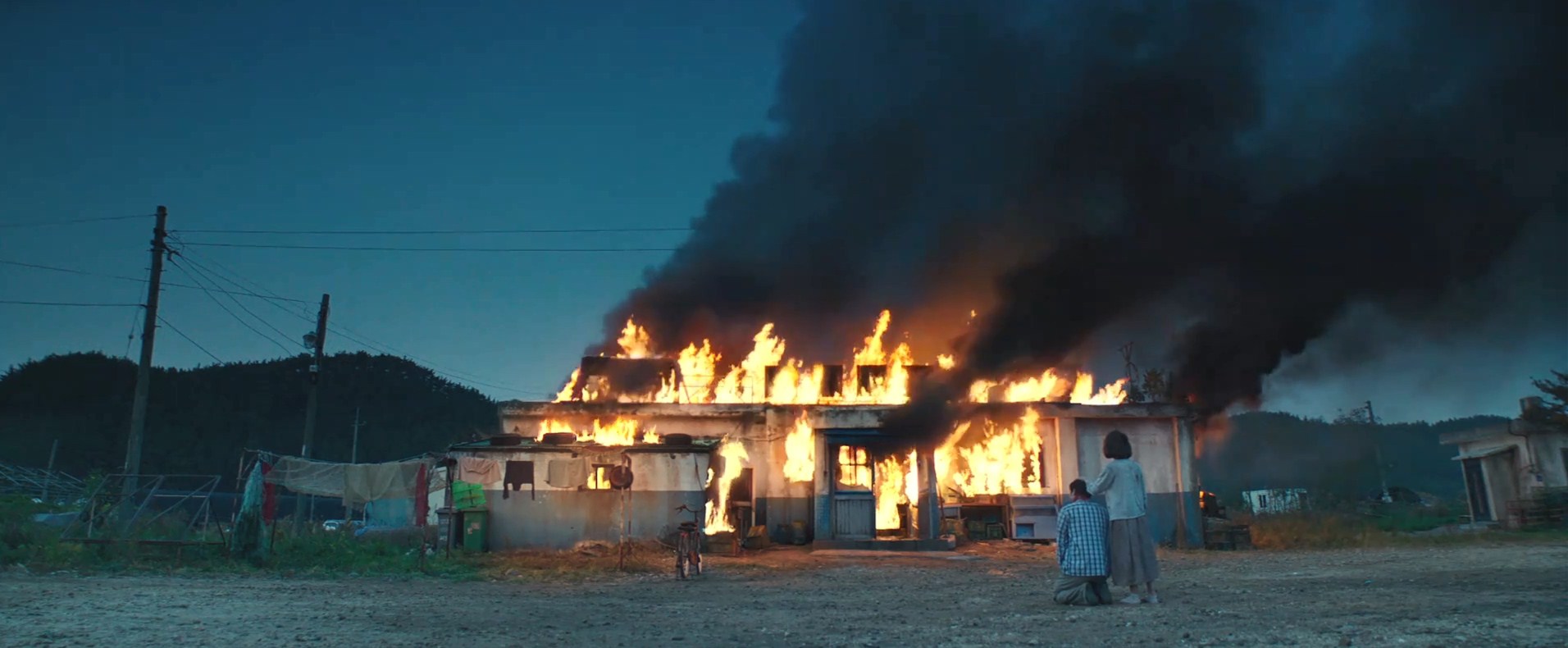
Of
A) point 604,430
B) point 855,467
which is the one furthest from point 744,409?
point 604,430

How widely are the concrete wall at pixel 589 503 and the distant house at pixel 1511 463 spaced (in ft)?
72.3

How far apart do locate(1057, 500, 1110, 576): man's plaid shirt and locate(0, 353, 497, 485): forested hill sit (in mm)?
43133

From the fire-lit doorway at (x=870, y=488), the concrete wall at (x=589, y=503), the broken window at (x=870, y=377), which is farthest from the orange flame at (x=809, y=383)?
the concrete wall at (x=589, y=503)

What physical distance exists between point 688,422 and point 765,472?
246cm

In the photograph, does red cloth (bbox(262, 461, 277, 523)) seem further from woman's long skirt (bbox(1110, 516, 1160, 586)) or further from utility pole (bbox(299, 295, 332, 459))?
woman's long skirt (bbox(1110, 516, 1160, 586))

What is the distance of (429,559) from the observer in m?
18.0

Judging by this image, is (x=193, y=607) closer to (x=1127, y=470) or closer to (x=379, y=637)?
(x=379, y=637)

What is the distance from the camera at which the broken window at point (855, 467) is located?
946 inches

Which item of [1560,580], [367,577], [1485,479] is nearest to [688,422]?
[367,577]

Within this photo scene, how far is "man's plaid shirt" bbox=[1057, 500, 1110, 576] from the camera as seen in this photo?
984 centimetres

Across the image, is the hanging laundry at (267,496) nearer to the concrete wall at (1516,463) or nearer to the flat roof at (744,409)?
the flat roof at (744,409)

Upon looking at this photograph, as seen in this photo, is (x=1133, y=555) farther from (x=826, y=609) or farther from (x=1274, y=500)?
(x=1274, y=500)

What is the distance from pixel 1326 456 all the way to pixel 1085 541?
201ft

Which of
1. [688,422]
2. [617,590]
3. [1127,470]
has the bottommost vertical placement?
[617,590]
